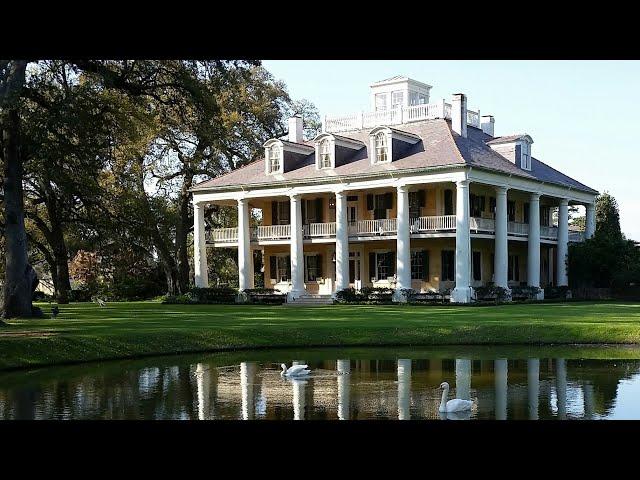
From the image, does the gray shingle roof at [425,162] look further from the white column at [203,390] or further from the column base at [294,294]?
the white column at [203,390]

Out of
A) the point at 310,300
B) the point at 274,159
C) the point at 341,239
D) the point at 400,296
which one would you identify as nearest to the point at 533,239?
the point at 400,296

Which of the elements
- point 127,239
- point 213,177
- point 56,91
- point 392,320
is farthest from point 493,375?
point 213,177

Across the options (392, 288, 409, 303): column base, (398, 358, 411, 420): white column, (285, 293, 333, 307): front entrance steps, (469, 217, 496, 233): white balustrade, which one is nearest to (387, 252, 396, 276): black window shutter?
(285, 293, 333, 307): front entrance steps

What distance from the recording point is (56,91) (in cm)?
2772

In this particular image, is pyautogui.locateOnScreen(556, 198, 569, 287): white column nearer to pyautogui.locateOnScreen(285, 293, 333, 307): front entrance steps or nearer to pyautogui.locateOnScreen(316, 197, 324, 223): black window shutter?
pyautogui.locateOnScreen(285, 293, 333, 307): front entrance steps

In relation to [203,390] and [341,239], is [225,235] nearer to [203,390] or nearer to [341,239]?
[341,239]

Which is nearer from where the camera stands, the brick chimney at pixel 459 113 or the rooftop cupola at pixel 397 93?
the brick chimney at pixel 459 113

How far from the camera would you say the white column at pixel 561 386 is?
41.8 ft

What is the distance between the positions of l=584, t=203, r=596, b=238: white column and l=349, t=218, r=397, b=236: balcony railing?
47.1ft

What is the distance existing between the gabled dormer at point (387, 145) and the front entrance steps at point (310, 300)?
7.49m

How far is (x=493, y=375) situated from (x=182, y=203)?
3934 cm

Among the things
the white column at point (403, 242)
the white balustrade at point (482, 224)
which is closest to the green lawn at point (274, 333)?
the white column at point (403, 242)

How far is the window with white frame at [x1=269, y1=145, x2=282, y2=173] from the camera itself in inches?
1847
